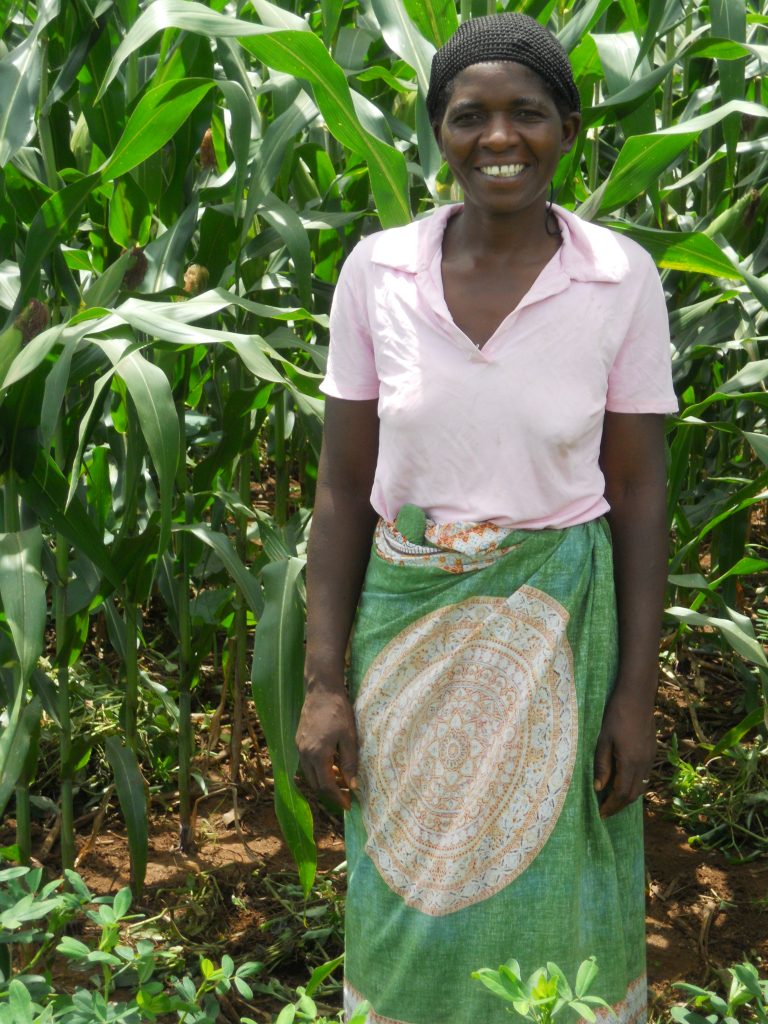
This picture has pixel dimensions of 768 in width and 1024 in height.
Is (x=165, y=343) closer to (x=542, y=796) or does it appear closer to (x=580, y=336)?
(x=580, y=336)

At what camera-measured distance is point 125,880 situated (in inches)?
99.3

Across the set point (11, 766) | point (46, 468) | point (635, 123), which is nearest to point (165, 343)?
point (46, 468)

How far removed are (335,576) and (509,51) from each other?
25.0 inches

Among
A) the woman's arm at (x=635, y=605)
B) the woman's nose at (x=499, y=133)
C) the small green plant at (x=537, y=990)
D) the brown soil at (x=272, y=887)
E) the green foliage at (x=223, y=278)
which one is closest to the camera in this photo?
the small green plant at (x=537, y=990)

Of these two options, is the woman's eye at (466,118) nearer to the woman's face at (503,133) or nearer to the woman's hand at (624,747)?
the woman's face at (503,133)

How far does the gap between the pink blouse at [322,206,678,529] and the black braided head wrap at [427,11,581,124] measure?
0.16 meters

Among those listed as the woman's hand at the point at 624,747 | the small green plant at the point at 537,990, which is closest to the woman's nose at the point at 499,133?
the woman's hand at the point at 624,747

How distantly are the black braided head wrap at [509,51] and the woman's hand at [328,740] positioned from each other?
0.71 meters

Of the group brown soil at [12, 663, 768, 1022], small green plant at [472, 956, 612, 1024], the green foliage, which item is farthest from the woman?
brown soil at [12, 663, 768, 1022]

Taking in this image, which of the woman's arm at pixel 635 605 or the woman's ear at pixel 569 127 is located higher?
the woman's ear at pixel 569 127

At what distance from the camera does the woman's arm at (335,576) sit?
1.61 meters

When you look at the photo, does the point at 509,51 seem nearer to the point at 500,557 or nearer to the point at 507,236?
the point at 507,236

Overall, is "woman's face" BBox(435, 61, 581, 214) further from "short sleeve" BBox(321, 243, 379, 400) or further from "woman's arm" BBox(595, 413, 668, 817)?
"woman's arm" BBox(595, 413, 668, 817)

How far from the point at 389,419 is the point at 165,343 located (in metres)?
0.50
